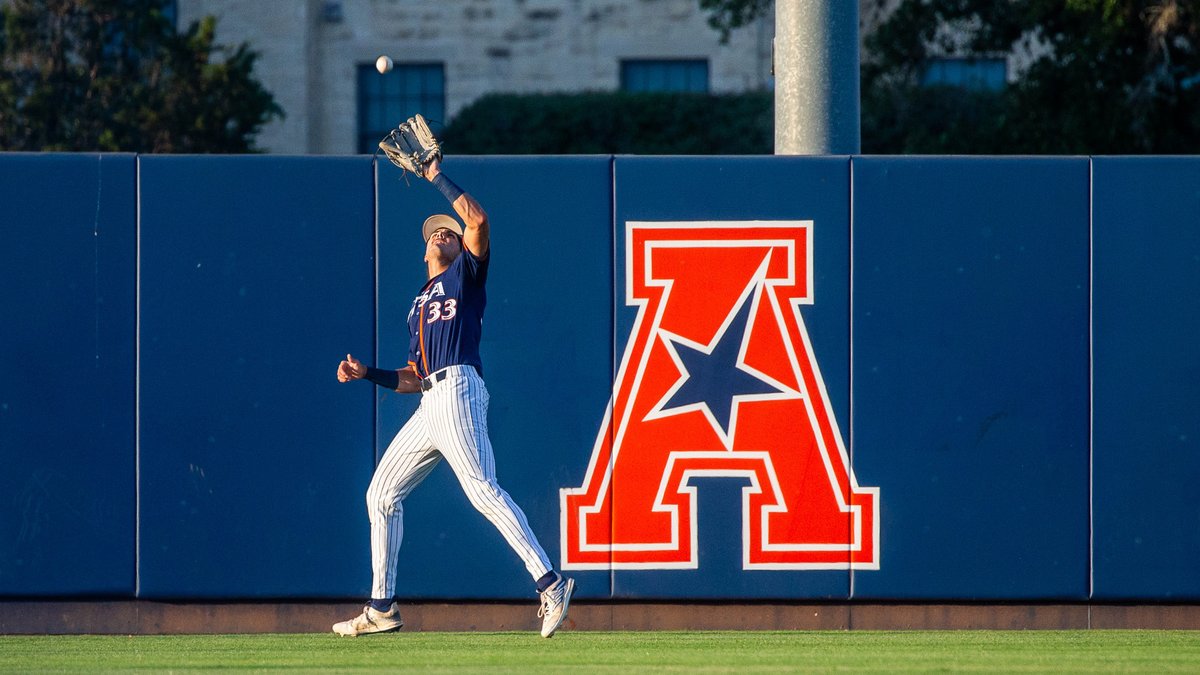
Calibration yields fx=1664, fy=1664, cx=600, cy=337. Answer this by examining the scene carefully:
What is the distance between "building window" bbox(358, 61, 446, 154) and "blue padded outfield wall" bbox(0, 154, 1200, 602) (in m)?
12.3

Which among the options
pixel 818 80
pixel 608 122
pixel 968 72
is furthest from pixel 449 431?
pixel 968 72

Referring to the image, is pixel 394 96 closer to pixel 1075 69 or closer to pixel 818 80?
pixel 1075 69

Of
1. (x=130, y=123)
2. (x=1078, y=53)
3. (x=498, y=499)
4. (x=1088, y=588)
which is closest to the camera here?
(x=498, y=499)

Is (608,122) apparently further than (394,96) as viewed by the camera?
No

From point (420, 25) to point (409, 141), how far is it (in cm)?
1321

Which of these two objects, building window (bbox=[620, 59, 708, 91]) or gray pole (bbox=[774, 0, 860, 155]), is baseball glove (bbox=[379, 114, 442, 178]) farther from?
building window (bbox=[620, 59, 708, 91])

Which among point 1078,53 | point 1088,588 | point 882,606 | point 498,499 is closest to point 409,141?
point 498,499

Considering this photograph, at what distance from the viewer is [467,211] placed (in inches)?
281

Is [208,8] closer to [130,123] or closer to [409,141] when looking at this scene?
[130,123]

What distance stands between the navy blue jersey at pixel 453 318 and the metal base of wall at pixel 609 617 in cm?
151

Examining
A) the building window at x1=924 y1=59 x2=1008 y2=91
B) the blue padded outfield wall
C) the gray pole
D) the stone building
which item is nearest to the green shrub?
the stone building

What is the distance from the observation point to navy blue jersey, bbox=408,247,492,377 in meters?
7.38

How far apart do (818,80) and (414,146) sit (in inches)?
105

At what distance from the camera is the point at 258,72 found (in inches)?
778
